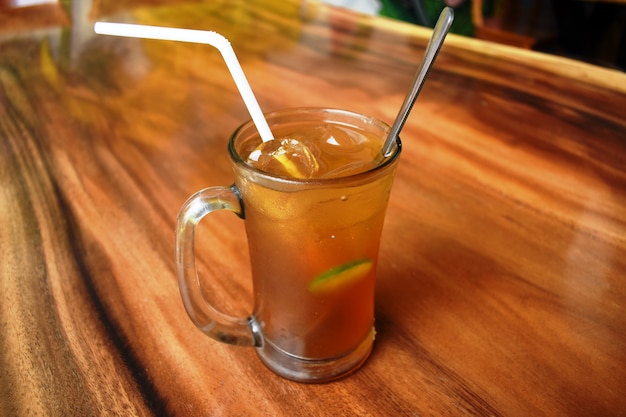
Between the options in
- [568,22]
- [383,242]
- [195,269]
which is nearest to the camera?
[195,269]

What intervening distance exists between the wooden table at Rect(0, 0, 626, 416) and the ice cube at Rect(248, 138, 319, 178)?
0.80ft

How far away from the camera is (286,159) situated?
583 millimetres

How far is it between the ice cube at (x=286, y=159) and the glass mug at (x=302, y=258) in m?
0.03

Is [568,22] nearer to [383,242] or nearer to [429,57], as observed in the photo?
[383,242]

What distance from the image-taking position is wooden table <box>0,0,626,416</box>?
0.61m

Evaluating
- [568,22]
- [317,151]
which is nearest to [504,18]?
[568,22]

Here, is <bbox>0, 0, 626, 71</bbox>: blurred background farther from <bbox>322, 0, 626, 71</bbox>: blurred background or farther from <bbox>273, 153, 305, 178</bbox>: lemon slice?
<bbox>273, 153, 305, 178</bbox>: lemon slice

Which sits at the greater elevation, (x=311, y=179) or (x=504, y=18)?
(x=311, y=179)

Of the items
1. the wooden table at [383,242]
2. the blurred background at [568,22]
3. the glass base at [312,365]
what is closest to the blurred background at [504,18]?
the blurred background at [568,22]

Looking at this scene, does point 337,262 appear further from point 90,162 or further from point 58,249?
point 90,162

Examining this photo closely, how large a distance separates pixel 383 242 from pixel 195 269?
350 mm

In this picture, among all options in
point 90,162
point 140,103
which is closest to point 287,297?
point 90,162

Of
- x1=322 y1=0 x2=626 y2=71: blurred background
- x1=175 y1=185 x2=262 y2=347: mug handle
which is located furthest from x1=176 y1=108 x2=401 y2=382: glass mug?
x1=322 y1=0 x2=626 y2=71: blurred background

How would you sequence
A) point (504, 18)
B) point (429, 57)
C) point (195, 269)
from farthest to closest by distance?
point (504, 18)
point (195, 269)
point (429, 57)
